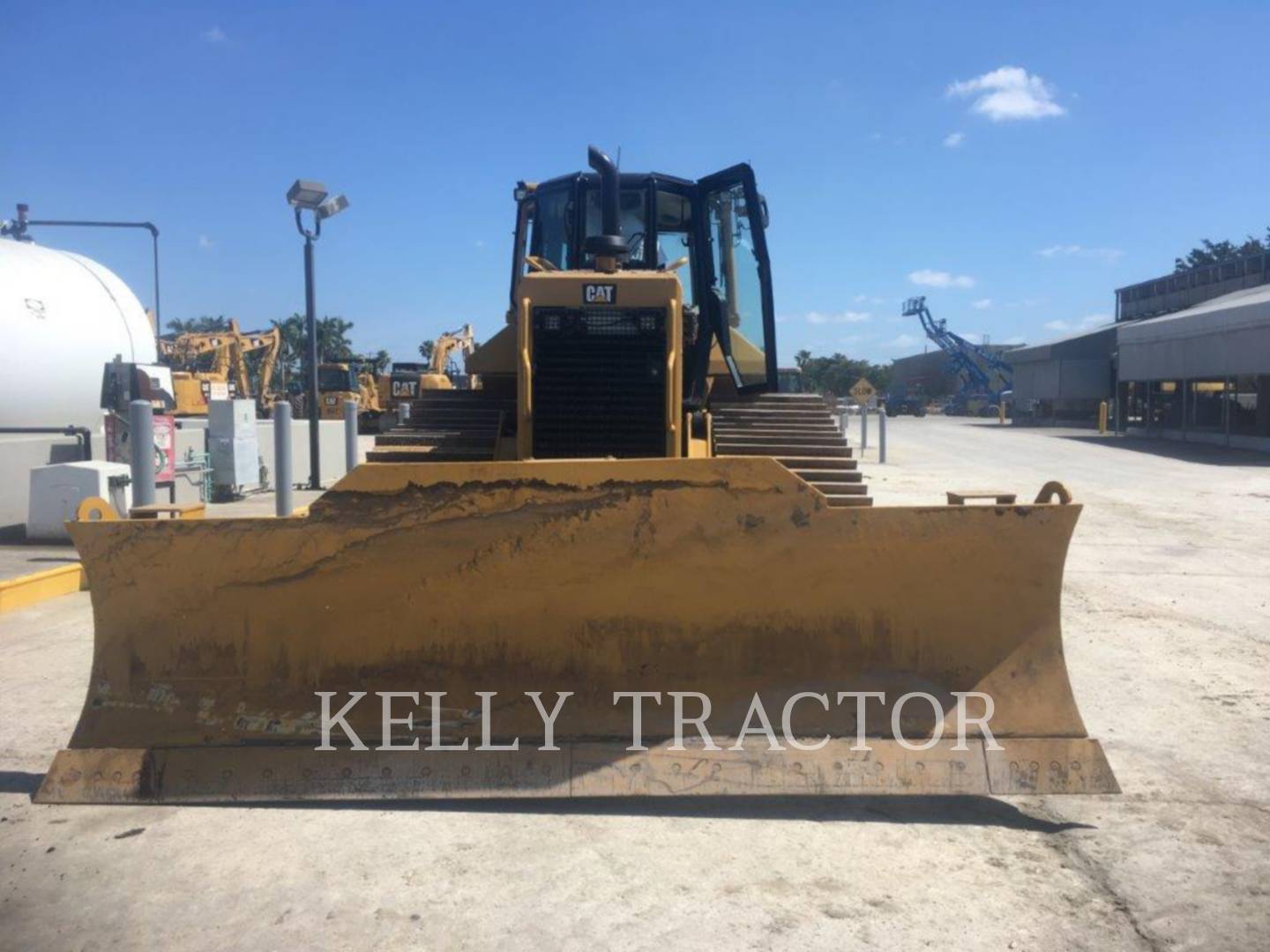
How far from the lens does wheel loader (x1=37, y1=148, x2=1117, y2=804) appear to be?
4.28 m

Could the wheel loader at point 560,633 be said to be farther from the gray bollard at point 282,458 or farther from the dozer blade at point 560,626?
the gray bollard at point 282,458

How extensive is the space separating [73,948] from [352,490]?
6.19 ft

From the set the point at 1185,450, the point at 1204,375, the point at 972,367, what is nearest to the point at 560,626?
the point at 1185,450

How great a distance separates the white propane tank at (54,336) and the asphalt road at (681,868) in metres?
17.3

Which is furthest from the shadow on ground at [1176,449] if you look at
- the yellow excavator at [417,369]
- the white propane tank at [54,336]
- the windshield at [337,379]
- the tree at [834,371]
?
the tree at [834,371]

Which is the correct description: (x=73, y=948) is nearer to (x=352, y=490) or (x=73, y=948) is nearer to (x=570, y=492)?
(x=352, y=490)

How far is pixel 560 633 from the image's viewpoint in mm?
4418

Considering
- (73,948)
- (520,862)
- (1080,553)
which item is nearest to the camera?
(73,948)

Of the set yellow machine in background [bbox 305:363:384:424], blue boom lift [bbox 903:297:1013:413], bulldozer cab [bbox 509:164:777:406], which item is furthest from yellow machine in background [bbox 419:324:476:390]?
blue boom lift [bbox 903:297:1013:413]

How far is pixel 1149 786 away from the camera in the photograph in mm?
4551

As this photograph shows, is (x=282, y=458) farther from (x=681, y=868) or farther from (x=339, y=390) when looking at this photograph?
(x=339, y=390)

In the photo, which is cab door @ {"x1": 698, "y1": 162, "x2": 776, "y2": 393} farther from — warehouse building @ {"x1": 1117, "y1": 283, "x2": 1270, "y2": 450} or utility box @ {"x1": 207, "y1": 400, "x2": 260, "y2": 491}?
warehouse building @ {"x1": 1117, "y1": 283, "x2": 1270, "y2": 450}

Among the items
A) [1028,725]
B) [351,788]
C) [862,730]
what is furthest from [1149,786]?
[351,788]

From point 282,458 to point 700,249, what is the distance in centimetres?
669
